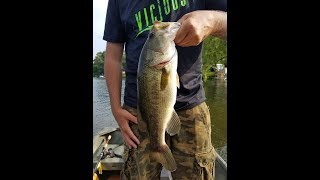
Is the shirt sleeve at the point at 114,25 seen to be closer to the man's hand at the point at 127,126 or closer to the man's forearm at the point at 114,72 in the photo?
the man's forearm at the point at 114,72

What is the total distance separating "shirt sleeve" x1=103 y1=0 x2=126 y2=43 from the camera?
7.02ft

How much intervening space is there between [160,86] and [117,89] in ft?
1.89

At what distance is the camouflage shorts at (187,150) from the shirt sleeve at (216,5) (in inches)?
25.5

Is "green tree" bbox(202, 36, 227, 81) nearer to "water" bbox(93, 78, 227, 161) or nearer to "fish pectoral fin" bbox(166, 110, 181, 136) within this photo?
"water" bbox(93, 78, 227, 161)

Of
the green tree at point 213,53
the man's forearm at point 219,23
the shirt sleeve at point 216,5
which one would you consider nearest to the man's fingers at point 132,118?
the man's forearm at point 219,23

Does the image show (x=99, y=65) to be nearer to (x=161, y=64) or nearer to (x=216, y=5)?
(x=161, y=64)

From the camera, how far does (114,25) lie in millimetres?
2154

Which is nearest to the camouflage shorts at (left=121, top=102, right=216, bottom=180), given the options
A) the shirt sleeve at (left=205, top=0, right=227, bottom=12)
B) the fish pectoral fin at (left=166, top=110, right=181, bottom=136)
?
the fish pectoral fin at (left=166, top=110, right=181, bottom=136)
